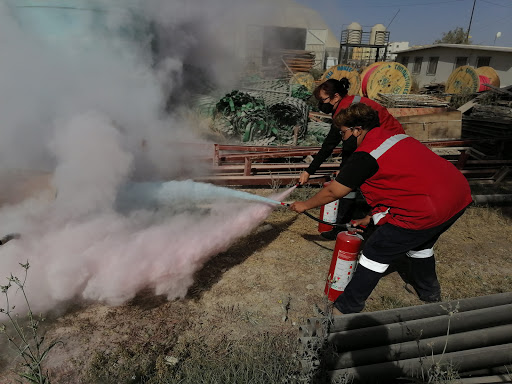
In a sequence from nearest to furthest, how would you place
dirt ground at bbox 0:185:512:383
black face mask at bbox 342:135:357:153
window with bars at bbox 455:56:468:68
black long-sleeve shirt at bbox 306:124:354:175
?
dirt ground at bbox 0:185:512:383, black face mask at bbox 342:135:357:153, black long-sleeve shirt at bbox 306:124:354:175, window with bars at bbox 455:56:468:68

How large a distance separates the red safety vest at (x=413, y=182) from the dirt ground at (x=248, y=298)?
1126mm

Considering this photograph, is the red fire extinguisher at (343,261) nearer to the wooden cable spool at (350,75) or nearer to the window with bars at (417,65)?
the wooden cable spool at (350,75)

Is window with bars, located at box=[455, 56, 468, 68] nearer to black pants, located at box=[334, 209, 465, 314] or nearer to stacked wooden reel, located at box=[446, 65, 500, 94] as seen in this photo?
stacked wooden reel, located at box=[446, 65, 500, 94]

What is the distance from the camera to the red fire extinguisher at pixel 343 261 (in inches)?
119

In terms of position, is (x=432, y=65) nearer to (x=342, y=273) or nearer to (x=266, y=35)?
(x=266, y=35)

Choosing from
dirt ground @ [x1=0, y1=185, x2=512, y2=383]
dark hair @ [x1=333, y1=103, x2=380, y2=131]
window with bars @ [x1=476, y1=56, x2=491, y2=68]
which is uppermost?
window with bars @ [x1=476, y1=56, x2=491, y2=68]

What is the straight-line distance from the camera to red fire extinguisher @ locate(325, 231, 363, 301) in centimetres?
301

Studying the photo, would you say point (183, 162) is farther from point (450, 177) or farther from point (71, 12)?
point (450, 177)

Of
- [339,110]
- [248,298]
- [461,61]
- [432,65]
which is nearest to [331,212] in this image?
[339,110]

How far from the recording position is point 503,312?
2529 millimetres

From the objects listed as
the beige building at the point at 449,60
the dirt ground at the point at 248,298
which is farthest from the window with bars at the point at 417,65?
the dirt ground at the point at 248,298

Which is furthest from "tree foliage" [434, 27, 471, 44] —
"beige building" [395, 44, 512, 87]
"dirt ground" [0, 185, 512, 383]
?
"dirt ground" [0, 185, 512, 383]

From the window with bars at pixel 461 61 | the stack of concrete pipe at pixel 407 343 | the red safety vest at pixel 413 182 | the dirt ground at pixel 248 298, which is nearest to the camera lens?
the stack of concrete pipe at pixel 407 343

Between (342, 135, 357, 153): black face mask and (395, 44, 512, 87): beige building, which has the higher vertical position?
(395, 44, 512, 87): beige building
